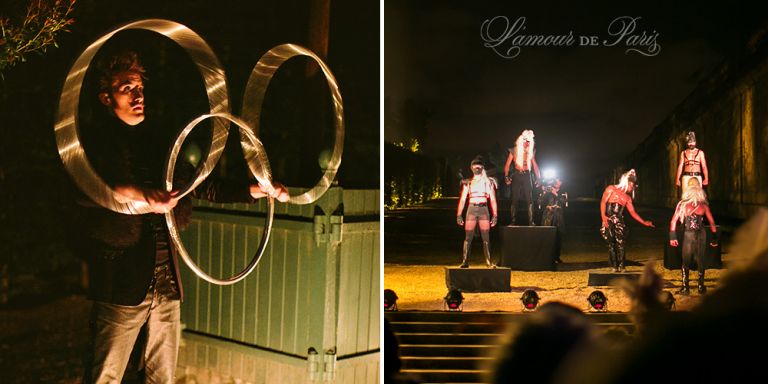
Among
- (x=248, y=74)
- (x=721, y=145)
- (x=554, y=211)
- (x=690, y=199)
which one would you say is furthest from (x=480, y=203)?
(x=721, y=145)

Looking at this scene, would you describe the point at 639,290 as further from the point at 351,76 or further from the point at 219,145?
the point at 351,76

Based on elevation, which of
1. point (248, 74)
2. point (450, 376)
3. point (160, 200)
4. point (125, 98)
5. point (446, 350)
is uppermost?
point (248, 74)

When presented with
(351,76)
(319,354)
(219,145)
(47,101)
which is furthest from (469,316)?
(47,101)

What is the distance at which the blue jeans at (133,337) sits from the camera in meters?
3.69

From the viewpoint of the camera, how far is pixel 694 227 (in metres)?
6.00

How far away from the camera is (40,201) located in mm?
A: 6449

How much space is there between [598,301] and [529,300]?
1.80 feet

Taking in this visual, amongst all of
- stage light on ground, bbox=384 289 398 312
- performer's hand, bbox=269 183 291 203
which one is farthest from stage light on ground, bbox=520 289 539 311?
performer's hand, bbox=269 183 291 203

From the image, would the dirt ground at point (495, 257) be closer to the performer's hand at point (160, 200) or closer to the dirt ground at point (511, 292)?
the dirt ground at point (511, 292)

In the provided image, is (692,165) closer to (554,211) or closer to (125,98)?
(554,211)

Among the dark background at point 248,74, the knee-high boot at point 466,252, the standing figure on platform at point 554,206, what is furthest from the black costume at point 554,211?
the dark background at point 248,74

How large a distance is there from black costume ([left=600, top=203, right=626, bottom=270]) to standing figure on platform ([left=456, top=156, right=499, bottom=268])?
108 centimetres

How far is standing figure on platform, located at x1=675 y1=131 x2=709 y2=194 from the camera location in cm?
597

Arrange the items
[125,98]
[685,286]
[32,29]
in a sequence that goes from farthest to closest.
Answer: [685,286]
[32,29]
[125,98]
